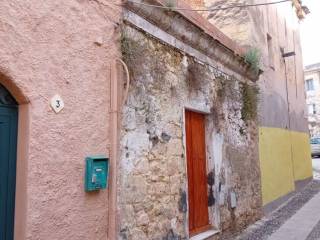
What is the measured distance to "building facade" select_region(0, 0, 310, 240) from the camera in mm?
2555

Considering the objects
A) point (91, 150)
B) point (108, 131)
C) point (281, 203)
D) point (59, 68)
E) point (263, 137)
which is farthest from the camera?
point (281, 203)

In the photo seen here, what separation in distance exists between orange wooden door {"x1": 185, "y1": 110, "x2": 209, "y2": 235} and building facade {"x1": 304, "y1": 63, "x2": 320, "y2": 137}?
110 feet

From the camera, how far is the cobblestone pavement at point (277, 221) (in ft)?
19.0

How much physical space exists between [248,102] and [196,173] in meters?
2.56

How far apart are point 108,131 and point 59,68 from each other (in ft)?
2.63

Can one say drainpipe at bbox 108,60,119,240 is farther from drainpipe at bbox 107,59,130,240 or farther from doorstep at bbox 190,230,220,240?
doorstep at bbox 190,230,220,240

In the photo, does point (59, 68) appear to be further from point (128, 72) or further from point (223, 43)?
point (223, 43)

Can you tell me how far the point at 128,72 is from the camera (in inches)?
141

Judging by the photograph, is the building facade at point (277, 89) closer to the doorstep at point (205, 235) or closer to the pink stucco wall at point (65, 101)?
the doorstep at point (205, 235)

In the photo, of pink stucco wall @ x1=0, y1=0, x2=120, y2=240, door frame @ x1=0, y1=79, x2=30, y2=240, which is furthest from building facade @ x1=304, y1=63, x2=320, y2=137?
door frame @ x1=0, y1=79, x2=30, y2=240

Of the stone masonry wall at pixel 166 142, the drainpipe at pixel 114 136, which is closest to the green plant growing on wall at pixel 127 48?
the stone masonry wall at pixel 166 142

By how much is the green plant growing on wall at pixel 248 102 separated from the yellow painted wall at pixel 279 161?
2.45ft

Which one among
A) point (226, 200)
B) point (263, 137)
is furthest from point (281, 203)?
point (226, 200)

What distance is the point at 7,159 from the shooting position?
2533 millimetres
